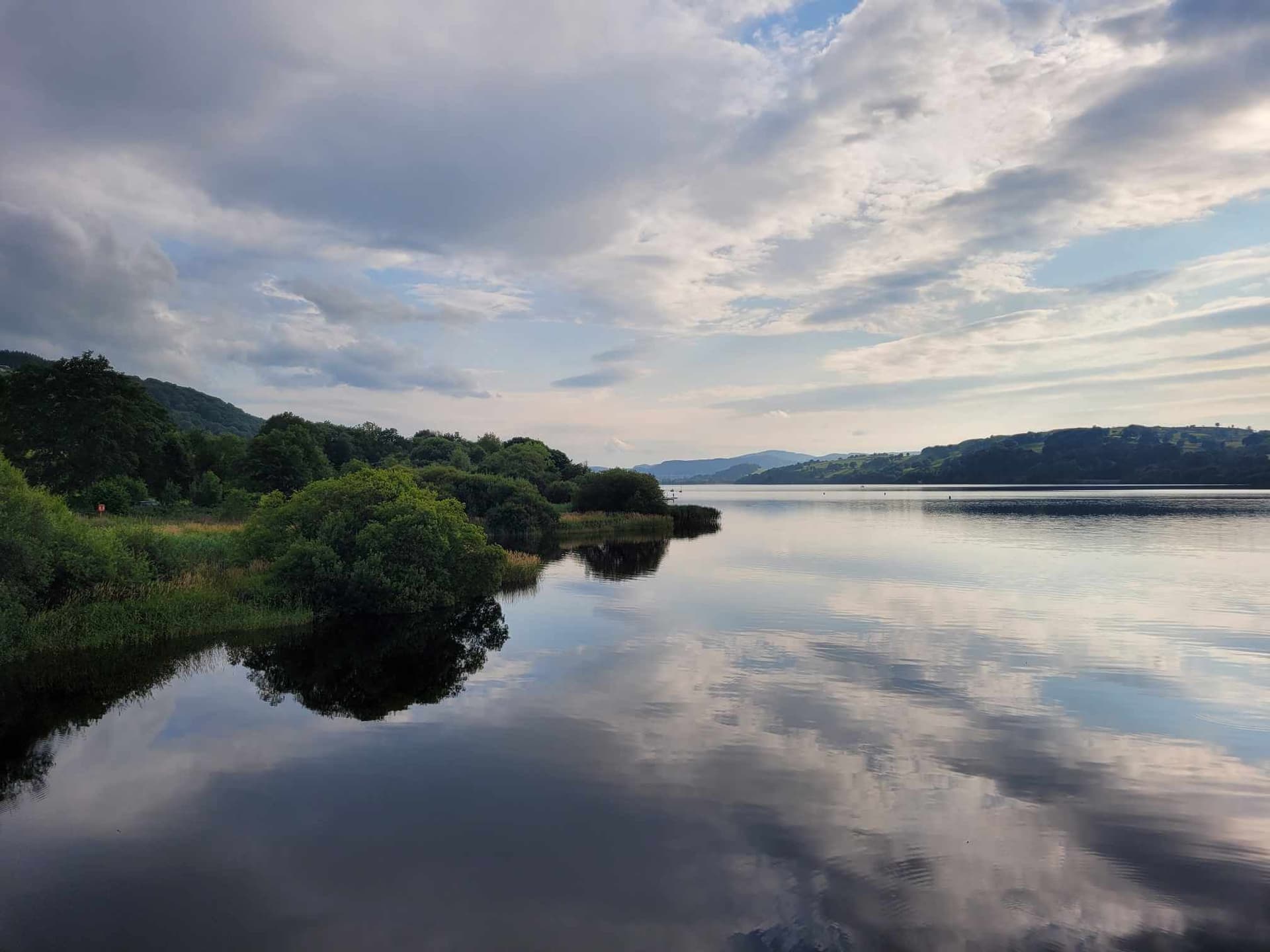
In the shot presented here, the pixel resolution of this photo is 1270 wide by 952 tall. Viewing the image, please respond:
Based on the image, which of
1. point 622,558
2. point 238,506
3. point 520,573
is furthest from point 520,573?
point 238,506

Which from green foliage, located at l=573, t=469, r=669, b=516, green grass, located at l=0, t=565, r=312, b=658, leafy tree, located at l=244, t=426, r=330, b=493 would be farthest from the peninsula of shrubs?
green foliage, located at l=573, t=469, r=669, b=516

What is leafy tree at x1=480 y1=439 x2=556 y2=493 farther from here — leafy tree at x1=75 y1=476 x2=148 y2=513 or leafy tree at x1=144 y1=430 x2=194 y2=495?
leafy tree at x1=75 y1=476 x2=148 y2=513

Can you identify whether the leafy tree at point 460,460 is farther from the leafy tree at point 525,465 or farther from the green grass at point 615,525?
the green grass at point 615,525

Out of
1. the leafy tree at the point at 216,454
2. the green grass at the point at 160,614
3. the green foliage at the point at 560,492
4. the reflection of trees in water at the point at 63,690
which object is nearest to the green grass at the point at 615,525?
the green foliage at the point at 560,492

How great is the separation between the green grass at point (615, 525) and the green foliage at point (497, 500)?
5.49m

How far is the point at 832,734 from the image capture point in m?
21.3

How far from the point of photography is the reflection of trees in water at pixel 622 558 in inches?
2393

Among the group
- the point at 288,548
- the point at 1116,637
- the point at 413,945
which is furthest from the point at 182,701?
the point at 1116,637

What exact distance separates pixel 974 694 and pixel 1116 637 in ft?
45.3

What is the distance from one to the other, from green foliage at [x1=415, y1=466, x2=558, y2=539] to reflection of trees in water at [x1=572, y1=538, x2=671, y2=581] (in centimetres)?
1476

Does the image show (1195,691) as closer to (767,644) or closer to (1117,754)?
(1117,754)

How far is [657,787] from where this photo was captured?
17953mm

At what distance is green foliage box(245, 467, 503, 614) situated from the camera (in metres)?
39.8

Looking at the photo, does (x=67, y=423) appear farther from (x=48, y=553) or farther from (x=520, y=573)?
(x=48, y=553)
